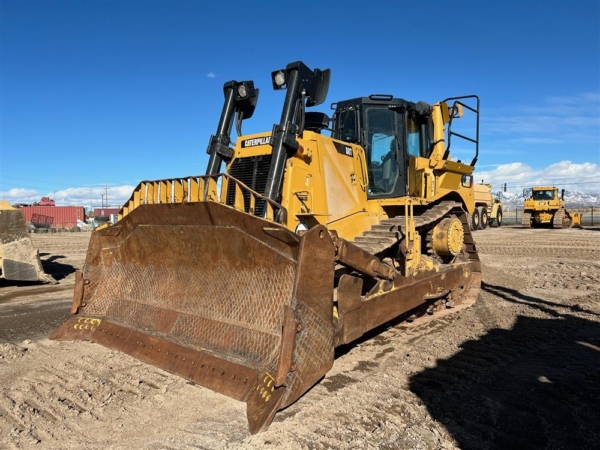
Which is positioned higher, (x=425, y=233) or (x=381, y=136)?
(x=381, y=136)

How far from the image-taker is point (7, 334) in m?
5.77

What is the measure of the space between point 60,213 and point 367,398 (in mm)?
Result: 51758

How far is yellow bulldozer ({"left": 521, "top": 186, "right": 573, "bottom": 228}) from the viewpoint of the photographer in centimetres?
2938

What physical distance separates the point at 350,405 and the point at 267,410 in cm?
75

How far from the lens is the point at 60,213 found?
48.2 meters

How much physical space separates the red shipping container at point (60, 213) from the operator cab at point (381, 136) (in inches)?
1813

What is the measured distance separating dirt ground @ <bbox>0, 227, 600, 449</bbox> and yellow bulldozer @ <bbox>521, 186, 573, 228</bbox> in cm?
2662

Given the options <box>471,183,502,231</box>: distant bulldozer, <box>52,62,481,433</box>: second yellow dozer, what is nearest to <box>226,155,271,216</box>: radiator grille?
<box>52,62,481,433</box>: second yellow dozer

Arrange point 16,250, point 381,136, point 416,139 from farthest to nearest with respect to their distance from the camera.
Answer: point 16,250 < point 416,139 < point 381,136

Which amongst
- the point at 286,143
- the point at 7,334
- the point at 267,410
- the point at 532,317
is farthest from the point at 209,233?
the point at 532,317

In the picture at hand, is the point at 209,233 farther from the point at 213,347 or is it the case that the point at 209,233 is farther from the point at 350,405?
the point at 350,405

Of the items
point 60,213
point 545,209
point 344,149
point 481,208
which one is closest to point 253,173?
point 344,149

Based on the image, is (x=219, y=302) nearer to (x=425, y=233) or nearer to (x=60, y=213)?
(x=425, y=233)

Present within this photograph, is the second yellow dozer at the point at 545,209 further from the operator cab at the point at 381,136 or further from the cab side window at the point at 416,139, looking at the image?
the operator cab at the point at 381,136
